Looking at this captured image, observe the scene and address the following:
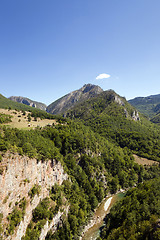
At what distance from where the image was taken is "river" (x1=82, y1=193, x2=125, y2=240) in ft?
165

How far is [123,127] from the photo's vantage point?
15625cm

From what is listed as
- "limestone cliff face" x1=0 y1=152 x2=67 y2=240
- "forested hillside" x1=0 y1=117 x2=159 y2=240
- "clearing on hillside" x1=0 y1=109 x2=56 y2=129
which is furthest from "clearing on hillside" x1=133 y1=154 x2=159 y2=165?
"limestone cliff face" x1=0 y1=152 x2=67 y2=240

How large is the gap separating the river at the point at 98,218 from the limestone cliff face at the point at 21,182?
1550cm

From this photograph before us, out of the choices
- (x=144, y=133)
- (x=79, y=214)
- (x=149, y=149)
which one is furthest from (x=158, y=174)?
(x=79, y=214)

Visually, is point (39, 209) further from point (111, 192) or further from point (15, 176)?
point (111, 192)

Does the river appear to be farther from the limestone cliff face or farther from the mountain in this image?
the limestone cliff face

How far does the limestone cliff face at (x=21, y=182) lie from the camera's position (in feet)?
109

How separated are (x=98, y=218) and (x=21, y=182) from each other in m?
44.1

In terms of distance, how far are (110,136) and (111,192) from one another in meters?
71.8

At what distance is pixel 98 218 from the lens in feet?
196

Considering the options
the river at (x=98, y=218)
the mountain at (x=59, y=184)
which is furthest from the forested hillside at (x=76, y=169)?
the river at (x=98, y=218)

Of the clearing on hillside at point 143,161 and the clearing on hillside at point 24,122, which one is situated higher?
the clearing on hillside at point 24,122

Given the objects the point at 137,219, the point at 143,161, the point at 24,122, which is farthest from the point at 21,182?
the point at 143,161

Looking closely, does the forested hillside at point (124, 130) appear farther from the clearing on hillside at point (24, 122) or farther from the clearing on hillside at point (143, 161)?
the clearing on hillside at point (24, 122)
